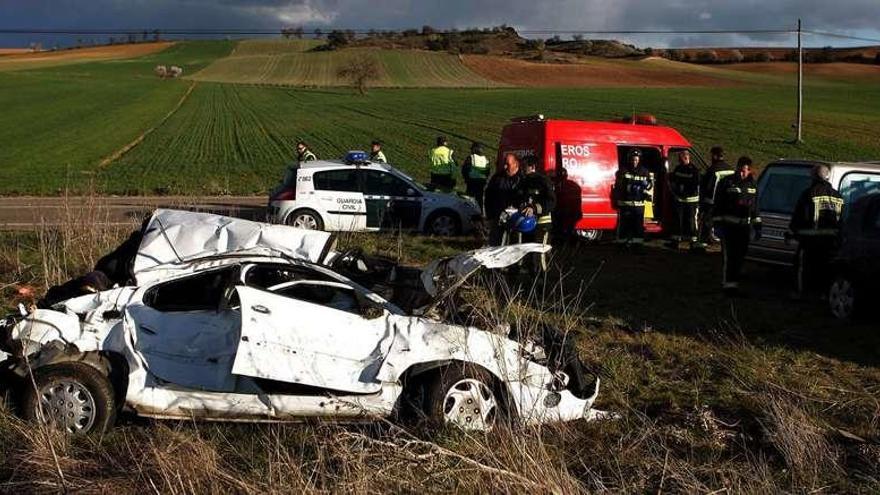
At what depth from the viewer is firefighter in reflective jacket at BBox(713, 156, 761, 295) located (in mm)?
9359

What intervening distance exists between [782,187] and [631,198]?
241 centimetres

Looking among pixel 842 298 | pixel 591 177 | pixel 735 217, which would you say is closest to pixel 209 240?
pixel 735 217

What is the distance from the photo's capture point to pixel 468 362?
525 cm

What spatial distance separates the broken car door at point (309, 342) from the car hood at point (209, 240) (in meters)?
0.78

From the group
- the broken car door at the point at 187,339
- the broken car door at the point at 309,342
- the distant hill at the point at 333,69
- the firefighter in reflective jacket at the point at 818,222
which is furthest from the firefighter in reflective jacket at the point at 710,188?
the distant hill at the point at 333,69

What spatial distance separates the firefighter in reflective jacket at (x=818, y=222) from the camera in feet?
28.8

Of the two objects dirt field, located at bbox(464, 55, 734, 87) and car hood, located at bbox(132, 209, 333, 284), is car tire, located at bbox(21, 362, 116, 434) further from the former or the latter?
dirt field, located at bbox(464, 55, 734, 87)

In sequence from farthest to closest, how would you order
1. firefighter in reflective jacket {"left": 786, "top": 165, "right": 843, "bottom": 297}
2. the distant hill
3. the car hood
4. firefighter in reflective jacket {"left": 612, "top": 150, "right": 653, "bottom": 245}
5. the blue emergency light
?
the distant hill < the blue emergency light < firefighter in reflective jacket {"left": 612, "top": 150, "right": 653, "bottom": 245} < firefighter in reflective jacket {"left": 786, "top": 165, "right": 843, "bottom": 297} < the car hood

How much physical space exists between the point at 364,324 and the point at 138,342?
1458 mm

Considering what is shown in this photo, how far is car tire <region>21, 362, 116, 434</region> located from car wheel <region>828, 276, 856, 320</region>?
684cm

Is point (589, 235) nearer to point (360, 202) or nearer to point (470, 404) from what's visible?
point (360, 202)

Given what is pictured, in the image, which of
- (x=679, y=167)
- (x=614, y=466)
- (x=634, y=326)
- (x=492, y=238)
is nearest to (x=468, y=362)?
(x=614, y=466)

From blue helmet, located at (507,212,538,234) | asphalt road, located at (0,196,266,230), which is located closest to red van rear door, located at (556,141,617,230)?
blue helmet, located at (507,212,538,234)

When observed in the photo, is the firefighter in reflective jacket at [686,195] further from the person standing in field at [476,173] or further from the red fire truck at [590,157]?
the person standing in field at [476,173]
